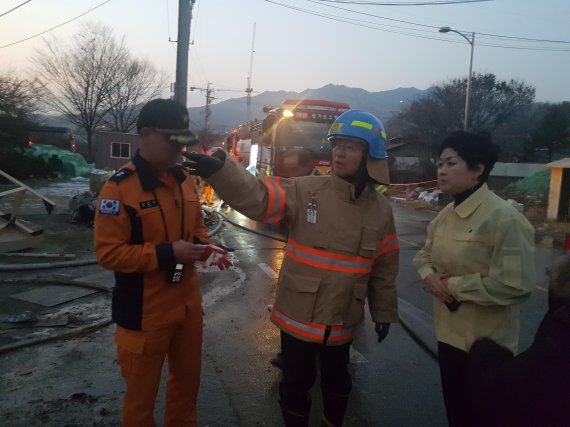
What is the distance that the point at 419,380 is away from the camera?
4.16 metres

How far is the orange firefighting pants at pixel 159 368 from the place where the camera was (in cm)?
Answer: 225

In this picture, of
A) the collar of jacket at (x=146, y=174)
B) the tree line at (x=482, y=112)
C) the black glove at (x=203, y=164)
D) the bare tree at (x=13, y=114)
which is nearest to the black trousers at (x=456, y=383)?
the black glove at (x=203, y=164)

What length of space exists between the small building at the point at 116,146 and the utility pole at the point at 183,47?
18480 millimetres

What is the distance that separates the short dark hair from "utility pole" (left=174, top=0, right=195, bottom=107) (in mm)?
8985

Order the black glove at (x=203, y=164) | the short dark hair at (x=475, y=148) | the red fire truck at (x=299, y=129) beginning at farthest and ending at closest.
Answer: the red fire truck at (x=299, y=129)
the short dark hair at (x=475, y=148)
the black glove at (x=203, y=164)

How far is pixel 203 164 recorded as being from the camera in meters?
2.17

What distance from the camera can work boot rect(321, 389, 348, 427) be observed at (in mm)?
2781

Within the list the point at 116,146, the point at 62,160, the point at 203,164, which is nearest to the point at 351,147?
the point at 203,164

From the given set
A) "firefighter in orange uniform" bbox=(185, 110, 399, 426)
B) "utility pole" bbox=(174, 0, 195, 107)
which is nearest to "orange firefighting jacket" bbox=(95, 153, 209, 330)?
"firefighter in orange uniform" bbox=(185, 110, 399, 426)

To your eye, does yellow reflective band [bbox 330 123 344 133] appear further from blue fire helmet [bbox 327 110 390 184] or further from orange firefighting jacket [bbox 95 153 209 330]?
orange firefighting jacket [bbox 95 153 209 330]

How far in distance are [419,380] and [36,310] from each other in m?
4.29

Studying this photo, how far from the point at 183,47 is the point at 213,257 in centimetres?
932

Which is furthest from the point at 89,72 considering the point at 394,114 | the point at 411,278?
the point at 411,278

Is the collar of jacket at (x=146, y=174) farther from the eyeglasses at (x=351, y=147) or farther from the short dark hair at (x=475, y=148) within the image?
the short dark hair at (x=475, y=148)
